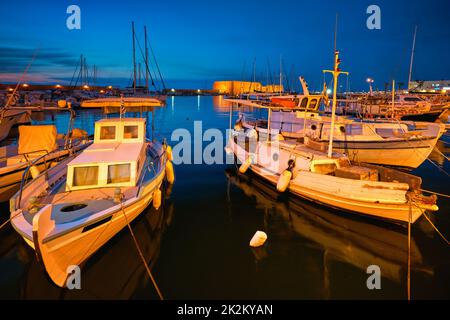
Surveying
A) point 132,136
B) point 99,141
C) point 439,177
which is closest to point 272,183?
point 132,136

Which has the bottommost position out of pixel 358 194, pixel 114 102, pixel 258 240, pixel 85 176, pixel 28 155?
pixel 258 240

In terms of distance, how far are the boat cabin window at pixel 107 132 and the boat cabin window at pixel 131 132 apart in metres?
0.51

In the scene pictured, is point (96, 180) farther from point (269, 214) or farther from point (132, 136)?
point (269, 214)

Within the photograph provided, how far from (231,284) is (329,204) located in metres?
6.49

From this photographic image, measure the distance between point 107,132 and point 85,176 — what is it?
385cm

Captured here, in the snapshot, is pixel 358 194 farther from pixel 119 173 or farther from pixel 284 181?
pixel 119 173

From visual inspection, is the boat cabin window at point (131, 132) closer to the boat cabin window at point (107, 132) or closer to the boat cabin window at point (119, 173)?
the boat cabin window at point (107, 132)

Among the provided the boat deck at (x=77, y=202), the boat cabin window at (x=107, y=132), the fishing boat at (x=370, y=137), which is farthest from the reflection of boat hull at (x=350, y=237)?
the boat cabin window at (x=107, y=132)

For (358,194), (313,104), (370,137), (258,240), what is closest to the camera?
(258,240)

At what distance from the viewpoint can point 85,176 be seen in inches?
385

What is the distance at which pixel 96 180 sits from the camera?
984 centimetres

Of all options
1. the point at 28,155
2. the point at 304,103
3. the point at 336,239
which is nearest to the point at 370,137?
the point at 304,103

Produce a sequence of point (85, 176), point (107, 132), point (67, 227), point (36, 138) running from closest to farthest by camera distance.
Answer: point (67, 227)
point (85, 176)
point (107, 132)
point (36, 138)

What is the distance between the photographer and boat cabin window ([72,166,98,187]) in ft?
31.8
